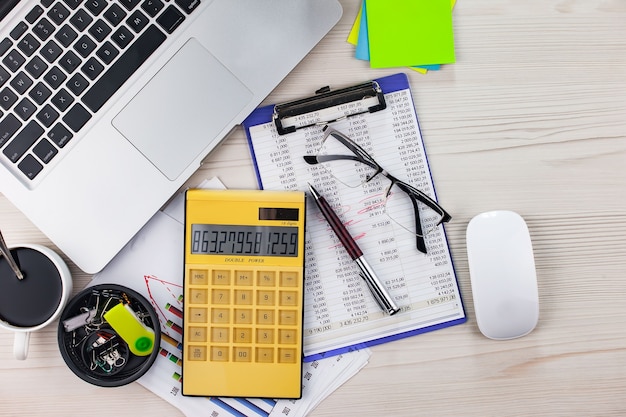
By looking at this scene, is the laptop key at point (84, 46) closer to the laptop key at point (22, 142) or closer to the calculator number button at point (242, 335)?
the laptop key at point (22, 142)

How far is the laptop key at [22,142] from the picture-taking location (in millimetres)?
588

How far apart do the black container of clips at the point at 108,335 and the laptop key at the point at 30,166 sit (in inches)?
5.7

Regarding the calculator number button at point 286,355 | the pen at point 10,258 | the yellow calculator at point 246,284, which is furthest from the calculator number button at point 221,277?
the pen at point 10,258

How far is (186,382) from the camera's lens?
653 millimetres

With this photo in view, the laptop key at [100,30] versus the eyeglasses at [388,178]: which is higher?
the laptop key at [100,30]

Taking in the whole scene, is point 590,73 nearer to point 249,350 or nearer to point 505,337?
point 505,337

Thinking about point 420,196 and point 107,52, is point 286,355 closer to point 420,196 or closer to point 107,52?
point 420,196

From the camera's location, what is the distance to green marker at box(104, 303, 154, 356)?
2.03 feet

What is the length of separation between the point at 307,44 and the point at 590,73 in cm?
36

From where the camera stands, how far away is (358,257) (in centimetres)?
66

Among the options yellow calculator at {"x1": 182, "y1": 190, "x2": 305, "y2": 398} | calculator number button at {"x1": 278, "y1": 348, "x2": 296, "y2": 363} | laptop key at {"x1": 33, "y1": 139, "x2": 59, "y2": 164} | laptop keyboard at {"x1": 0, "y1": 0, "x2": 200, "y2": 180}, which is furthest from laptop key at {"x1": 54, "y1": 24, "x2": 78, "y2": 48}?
calculator number button at {"x1": 278, "y1": 348, "x2": 296, "y2": 363}

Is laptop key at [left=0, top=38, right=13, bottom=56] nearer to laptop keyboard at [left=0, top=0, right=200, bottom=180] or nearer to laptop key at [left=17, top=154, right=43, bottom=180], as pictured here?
laptop keyboard at [left=0, top=0, right=200, bottom=180]

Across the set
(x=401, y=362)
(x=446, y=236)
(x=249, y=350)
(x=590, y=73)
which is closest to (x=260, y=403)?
(x=249, y=350)

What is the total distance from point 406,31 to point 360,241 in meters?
0.27
